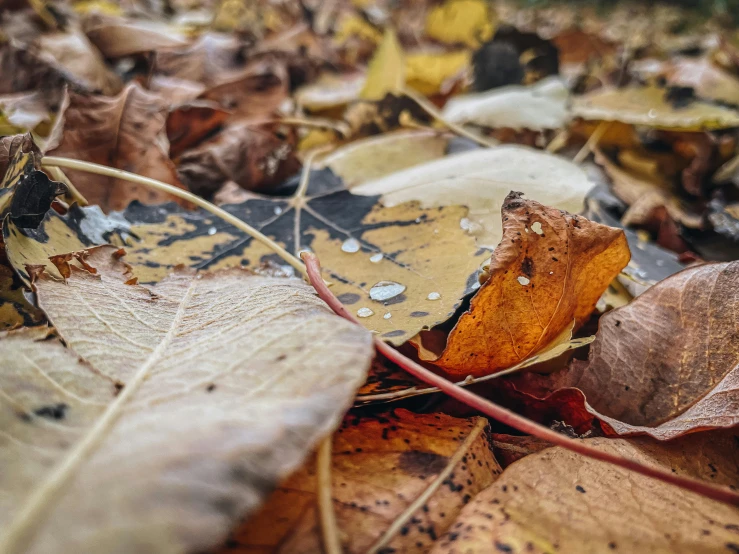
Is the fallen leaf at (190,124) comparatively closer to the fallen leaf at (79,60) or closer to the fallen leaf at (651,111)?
the fallen leaf at (79,60)

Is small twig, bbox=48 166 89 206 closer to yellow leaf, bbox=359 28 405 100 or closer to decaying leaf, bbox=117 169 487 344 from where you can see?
decaying leaf, bbox=117 169 487 344

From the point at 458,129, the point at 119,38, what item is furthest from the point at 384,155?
the point at 119,38

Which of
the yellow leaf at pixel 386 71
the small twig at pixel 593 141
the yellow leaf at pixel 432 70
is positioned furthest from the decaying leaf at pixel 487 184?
the yellow leaf at pixel 432 70

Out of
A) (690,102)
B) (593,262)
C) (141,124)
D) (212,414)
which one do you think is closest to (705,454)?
(593,262)

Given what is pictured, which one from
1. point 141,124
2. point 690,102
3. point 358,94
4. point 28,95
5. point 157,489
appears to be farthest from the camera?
point 358,94

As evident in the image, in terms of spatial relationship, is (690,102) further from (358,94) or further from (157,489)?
(157,489)

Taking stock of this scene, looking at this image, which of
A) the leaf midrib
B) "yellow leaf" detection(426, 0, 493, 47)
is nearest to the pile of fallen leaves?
the leaf midrib

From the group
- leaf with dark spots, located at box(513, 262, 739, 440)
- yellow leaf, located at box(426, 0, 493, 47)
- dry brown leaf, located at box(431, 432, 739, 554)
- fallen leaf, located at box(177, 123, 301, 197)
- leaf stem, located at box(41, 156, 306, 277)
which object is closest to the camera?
dry brown leaf, located at box(431, 432, 739, 554)
